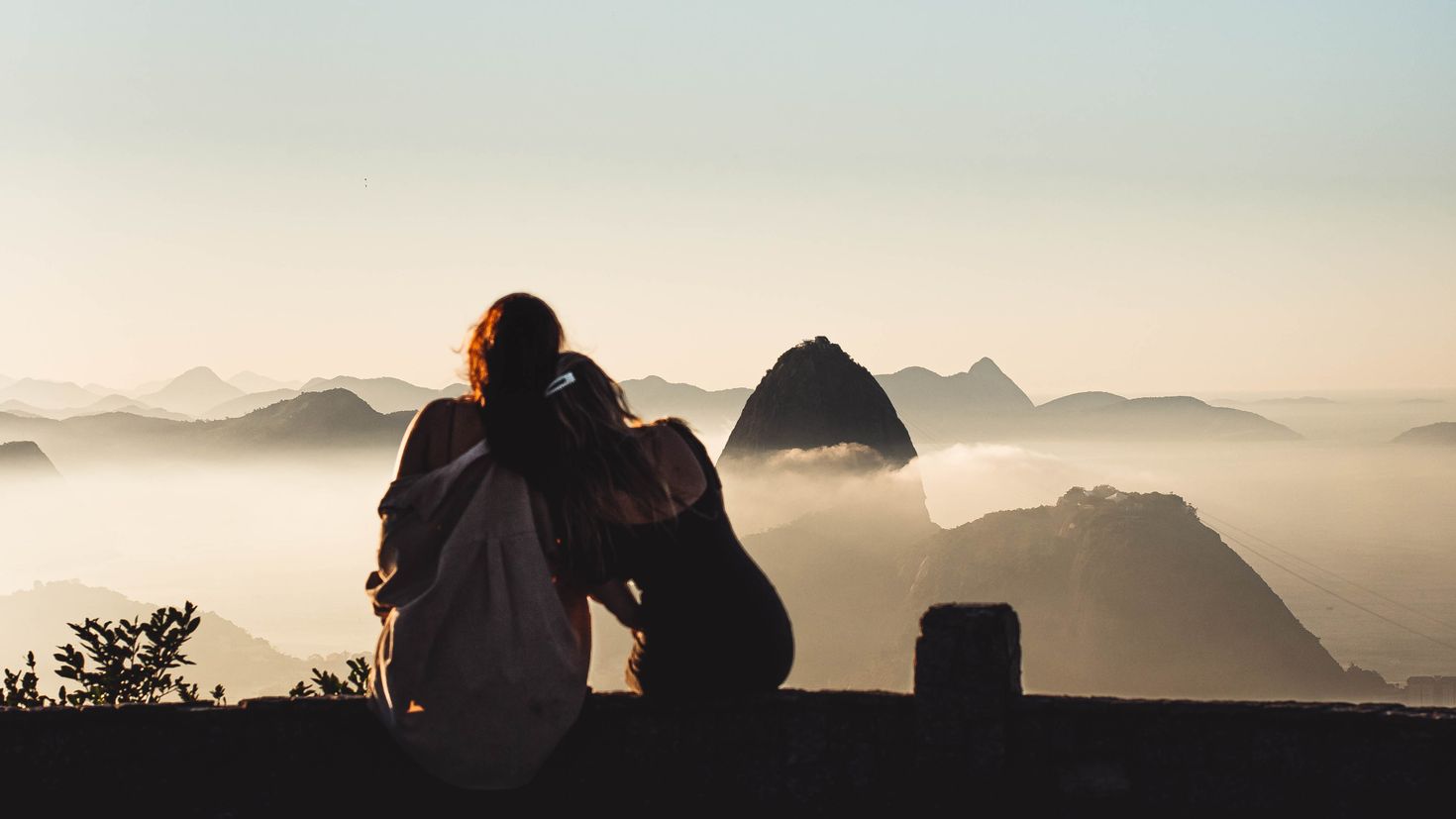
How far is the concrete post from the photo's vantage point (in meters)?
5.75

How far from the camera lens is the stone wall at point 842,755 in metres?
5.60

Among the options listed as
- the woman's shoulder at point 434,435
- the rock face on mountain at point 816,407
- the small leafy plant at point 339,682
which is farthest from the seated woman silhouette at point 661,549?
the rock face on mountain at point 816,407

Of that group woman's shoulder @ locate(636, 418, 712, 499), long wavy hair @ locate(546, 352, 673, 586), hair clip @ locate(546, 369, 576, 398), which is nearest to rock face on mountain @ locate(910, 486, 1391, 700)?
woman's shoulder @ locate(636, 418, 712, 499)

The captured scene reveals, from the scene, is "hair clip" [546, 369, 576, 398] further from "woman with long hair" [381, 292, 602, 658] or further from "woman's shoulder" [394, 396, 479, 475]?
"woman's shoulder" [394, 396, 479, 475]

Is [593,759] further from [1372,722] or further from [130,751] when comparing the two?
[1372,722]

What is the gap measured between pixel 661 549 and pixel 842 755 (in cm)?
127

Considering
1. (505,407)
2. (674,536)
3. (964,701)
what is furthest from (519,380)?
(964,701)

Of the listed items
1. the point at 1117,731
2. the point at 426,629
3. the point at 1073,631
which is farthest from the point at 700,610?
the point at 1073,631

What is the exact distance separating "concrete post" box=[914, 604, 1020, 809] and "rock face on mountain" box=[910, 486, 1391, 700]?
138609 mm

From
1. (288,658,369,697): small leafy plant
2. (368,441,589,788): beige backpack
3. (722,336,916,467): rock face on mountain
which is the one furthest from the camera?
(722,336,916,467): rock face on mountain

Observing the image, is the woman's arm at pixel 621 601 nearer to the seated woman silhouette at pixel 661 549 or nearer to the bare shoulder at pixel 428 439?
the seated woman silhouette at pixel 661 549

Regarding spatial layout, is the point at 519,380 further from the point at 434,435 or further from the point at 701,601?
the point at 701,601

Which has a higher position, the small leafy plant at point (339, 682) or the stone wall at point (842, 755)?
the stone wall at point (842, 755)

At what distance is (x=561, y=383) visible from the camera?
5.33m
